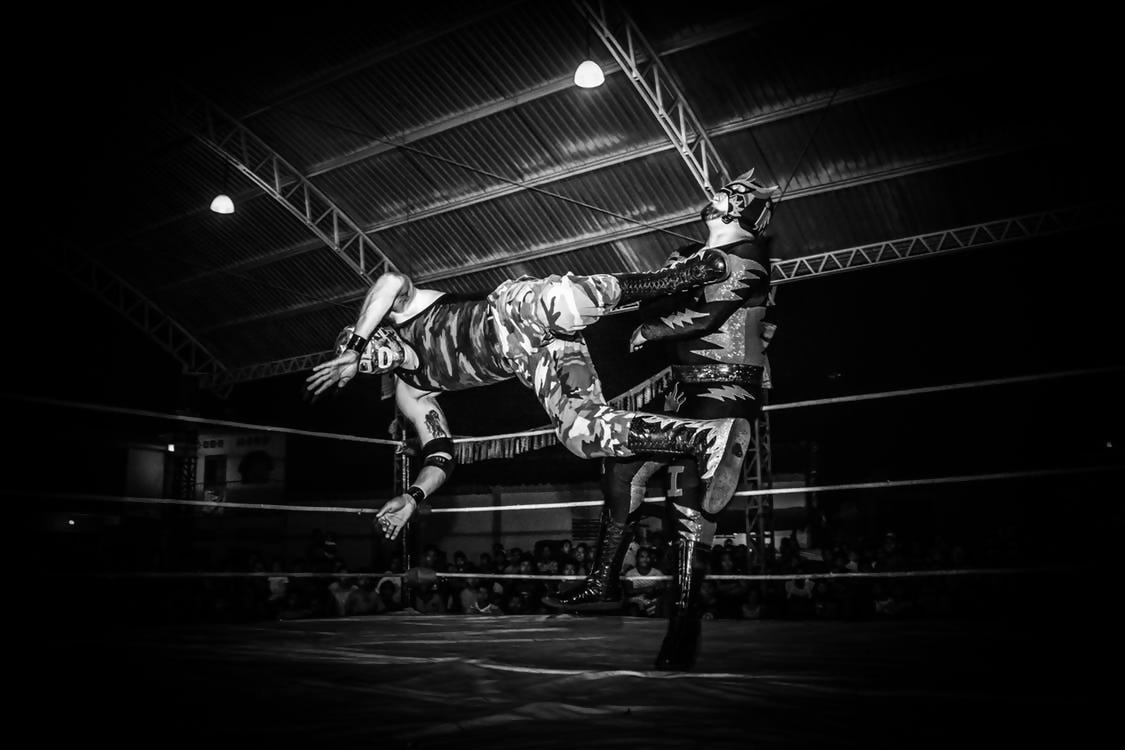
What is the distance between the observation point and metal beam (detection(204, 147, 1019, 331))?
797 centimetres

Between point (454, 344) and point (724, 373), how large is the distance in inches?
35.9

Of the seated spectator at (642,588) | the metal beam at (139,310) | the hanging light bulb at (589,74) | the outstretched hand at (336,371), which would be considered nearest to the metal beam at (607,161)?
the hanging light bulb at (589,74)

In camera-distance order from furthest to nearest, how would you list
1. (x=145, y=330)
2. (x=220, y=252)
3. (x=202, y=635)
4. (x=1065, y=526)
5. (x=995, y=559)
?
(x=145, y=330) < (x=220, y=252) < (x=1065, y=526) < (x=995, y=559) < (x=202, y=635)

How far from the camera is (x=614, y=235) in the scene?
9625 millimetres

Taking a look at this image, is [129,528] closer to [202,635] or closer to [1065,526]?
[202,635]

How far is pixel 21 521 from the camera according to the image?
14.4 m

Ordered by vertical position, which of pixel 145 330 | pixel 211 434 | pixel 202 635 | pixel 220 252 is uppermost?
pixel 220 252

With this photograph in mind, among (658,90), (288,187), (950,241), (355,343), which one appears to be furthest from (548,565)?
(288,187)

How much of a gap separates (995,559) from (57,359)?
1317 cm

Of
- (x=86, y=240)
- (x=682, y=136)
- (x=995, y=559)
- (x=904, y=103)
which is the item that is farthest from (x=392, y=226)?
(x=995, y=559)

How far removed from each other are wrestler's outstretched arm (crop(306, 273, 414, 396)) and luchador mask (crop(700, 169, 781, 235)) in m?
1.10

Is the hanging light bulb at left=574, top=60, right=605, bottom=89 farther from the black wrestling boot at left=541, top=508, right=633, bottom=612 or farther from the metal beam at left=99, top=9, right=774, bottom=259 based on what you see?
the black wrestling boot at left=541, top=508, right=633, bottom=612

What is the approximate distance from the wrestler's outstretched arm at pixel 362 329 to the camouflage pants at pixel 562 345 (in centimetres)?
35

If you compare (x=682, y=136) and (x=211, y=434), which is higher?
(x=682, y=136)
